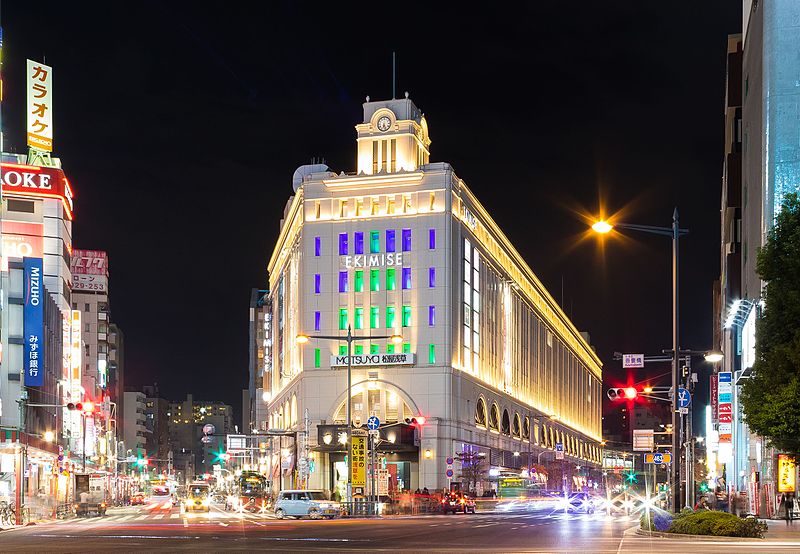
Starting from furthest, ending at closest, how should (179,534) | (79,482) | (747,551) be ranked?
(79,482), (179,534), (747,551)

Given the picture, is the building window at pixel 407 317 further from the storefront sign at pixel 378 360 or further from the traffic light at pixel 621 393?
the traffic light at pixel 621 393

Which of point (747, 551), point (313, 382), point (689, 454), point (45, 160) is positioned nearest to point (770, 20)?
point (689, 454)

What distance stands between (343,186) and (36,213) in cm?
3603

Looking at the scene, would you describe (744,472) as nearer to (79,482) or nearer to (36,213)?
(79,482)

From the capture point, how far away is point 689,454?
6694cm

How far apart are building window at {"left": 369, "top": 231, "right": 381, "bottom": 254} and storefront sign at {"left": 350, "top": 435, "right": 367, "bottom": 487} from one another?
37.9m

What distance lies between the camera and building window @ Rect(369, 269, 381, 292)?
110969 mm

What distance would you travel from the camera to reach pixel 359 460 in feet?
247

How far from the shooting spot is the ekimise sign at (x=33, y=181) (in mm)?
122562

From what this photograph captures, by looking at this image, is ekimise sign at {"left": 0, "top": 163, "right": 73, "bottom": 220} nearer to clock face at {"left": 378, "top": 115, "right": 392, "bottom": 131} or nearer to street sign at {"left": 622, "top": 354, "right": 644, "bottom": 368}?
clock face at {"left": 378, "top": 115, "right": 392, "bottom": 131}

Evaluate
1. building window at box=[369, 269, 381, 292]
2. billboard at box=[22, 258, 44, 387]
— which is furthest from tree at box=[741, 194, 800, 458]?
building window at box=[369, 269, 381, 292]

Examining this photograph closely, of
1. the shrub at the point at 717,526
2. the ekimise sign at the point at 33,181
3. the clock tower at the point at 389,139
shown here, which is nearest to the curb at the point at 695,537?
the shrub at the point at 717,526

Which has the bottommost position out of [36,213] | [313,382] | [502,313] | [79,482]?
[79,482]

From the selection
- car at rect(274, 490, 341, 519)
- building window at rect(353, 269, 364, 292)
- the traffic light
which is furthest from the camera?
building window at rect(353, 269, 364, 292)
